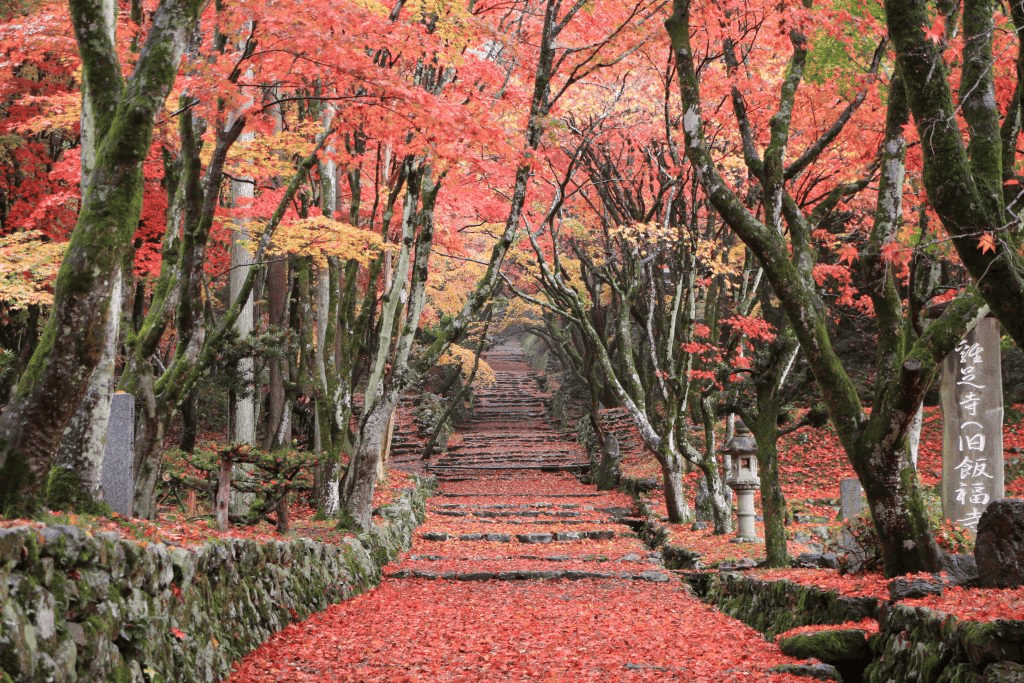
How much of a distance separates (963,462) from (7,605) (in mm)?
9356

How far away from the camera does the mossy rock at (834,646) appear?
224 inches

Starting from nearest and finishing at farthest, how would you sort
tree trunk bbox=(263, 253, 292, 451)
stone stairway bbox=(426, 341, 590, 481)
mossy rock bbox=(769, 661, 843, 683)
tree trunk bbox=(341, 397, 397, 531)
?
1. mossy rock bbox=(769, 661, 843, 683)
2. tree trunk bbox=(341, 397, 397, 531)
3. tree trunk bbox=(263, 253, 292, 451)
4. stone stairway bbox=(426, 341, 590, 481)

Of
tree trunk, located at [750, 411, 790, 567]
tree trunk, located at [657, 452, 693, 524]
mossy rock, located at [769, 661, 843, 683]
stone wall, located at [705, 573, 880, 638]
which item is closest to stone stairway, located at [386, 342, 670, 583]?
tree trunk, located at [657, 452, 693, 524]

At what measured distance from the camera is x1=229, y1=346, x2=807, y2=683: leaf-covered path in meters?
6.20

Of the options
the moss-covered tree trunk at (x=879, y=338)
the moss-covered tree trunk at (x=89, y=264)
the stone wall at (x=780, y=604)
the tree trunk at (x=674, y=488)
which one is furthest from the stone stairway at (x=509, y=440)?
the moss-covered tree trunk at (x=89, y=264)

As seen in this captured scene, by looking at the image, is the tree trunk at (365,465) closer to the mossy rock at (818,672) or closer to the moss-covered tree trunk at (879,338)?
the moss-covered tree trunk at (879,338)

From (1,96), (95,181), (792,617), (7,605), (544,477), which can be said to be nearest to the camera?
(7,605)

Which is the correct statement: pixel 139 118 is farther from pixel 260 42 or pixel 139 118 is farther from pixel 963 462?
pixel 963 462

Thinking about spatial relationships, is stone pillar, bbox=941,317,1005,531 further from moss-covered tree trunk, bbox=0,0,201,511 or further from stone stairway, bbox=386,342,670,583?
moss-covered tree trunk, bbox=0,0,201,511

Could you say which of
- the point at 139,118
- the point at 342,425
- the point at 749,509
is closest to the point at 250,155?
the point at 342,425

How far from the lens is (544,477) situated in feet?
80.7

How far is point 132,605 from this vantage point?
438cm

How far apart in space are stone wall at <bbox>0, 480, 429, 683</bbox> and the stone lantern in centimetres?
665

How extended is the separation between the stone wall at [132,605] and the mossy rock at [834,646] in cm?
412
